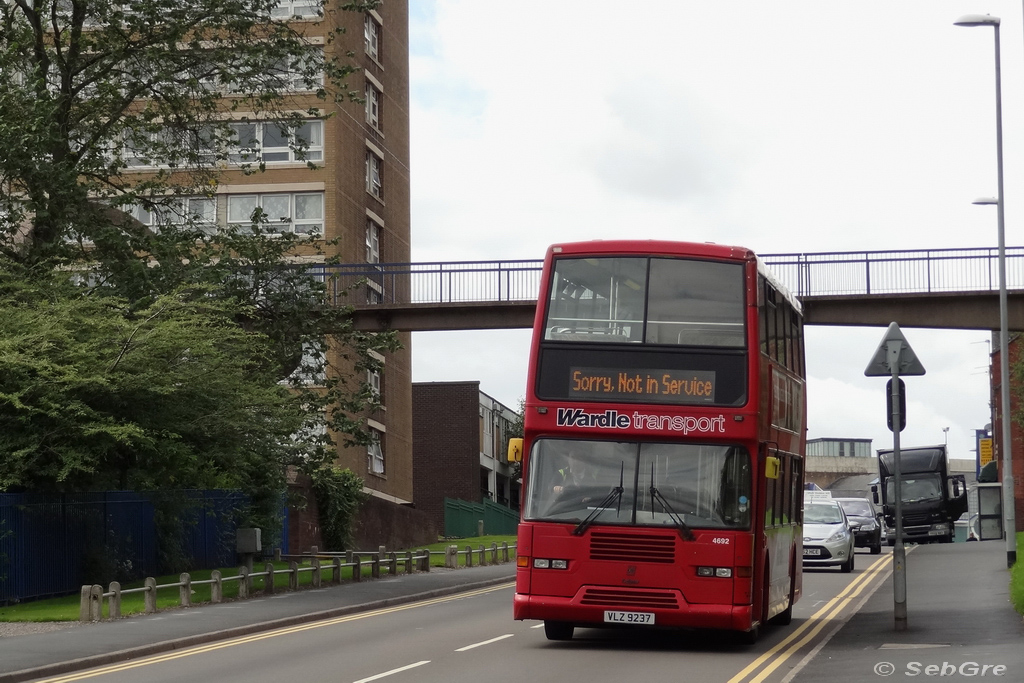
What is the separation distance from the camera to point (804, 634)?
18.5 meters

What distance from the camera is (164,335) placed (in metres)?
26.2

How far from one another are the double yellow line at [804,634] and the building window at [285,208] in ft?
90.1

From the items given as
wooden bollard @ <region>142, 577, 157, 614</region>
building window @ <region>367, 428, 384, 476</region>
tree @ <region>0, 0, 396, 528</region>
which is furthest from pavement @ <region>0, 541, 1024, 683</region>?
building window @ <region>367, 428, 384, 476</region>

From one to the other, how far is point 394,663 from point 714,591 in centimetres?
337

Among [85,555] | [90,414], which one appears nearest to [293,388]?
[85,555]

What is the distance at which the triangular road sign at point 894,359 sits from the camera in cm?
1783

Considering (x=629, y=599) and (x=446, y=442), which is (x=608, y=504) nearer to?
(x=629, y=599)

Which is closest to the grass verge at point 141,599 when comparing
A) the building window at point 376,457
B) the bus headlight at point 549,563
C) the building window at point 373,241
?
the bus headlight at point 549,563

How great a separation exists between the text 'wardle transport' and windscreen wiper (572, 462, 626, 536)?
46 cm

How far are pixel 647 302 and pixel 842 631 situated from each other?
5.20 metres

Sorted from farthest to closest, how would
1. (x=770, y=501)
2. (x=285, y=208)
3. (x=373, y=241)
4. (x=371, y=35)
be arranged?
(x=371, y=35)
(x=373, y=241)
(x=285, y=208)
(x=770, y=501)

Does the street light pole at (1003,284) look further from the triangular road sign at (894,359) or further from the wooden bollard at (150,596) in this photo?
the wooden bollard at (150,596)

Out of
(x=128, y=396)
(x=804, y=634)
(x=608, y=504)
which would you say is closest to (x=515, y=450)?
(x=608, y=504)

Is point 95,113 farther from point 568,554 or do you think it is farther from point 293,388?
point 568,554
